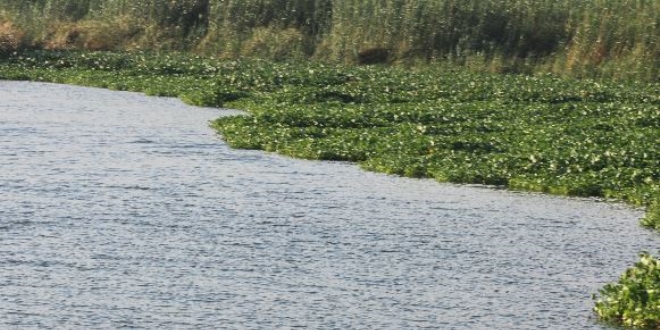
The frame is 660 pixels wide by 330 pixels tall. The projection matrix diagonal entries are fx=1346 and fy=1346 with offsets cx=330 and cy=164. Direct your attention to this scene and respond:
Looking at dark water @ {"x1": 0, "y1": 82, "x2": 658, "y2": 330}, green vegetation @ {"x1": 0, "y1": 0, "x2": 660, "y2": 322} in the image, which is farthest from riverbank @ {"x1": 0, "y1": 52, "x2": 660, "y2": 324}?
dark water @ {"x1": 0, "y1": 82, "x2": 658, "y2": 330}

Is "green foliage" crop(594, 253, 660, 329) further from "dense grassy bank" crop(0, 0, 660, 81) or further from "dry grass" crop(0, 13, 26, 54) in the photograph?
"dry grass" crop(0, 13, 26, 54)

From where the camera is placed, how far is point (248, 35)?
4172 cm

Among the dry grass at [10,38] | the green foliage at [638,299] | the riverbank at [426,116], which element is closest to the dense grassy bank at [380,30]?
the dry grass at [10,38]

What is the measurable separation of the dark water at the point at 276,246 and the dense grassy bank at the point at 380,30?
16167 mm

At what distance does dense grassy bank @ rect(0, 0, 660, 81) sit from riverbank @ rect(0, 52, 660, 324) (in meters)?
1.80

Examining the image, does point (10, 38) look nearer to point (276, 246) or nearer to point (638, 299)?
point (276, 246)

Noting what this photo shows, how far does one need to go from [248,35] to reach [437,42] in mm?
6549

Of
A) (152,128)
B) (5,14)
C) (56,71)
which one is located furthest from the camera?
(5,14)

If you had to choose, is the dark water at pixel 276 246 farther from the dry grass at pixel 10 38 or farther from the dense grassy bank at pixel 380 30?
the dry grass at pixel 10 38

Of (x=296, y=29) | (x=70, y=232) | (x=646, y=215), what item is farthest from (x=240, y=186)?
(x=296, y=29)

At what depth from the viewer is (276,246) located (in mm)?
14812

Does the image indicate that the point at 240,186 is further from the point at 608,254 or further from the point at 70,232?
the point at 608,254

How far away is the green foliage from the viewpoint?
36.5 feet

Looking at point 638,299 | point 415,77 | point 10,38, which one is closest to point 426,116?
point 415,77
